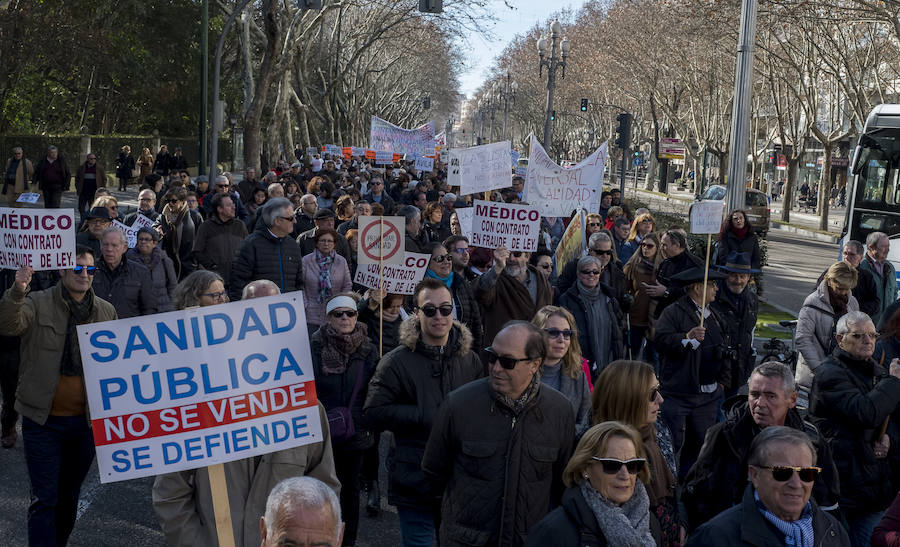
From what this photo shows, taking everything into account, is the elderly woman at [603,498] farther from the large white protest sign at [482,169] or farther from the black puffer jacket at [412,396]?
the large white protest sign at [482,169]

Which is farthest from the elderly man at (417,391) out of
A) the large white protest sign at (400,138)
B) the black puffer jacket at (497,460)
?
the large white protest sign at (400,138)

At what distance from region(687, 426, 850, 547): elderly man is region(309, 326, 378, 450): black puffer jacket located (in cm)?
239

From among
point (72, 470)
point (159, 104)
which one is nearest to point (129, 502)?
point (72, 470)

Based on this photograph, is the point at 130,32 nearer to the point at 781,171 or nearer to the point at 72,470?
the point at 72,470

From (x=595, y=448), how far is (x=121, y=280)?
14.3ft

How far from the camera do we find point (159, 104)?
49.0 metres

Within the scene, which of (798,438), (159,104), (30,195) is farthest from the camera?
(159,104)

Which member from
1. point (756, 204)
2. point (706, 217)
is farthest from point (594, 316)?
point (756, 204)

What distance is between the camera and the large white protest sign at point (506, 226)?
9531 mm

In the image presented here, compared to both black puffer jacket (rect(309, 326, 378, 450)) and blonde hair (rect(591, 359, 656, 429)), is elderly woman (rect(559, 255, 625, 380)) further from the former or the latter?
blonde hair (rect(591, 359, 656, 429))

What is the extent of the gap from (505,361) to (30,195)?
734 centimetres

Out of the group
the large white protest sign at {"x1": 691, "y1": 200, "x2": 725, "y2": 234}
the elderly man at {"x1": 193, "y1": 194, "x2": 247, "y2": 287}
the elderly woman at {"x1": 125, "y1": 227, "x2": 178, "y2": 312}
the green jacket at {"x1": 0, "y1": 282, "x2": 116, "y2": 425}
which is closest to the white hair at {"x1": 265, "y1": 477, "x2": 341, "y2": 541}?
the green jacket at {"x1": 0, "y1": 282, "x2": 116, "y2": 425}

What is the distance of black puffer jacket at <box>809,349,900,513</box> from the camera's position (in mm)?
5148

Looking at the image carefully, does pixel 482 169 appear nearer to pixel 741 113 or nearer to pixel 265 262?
pixel 741 113
